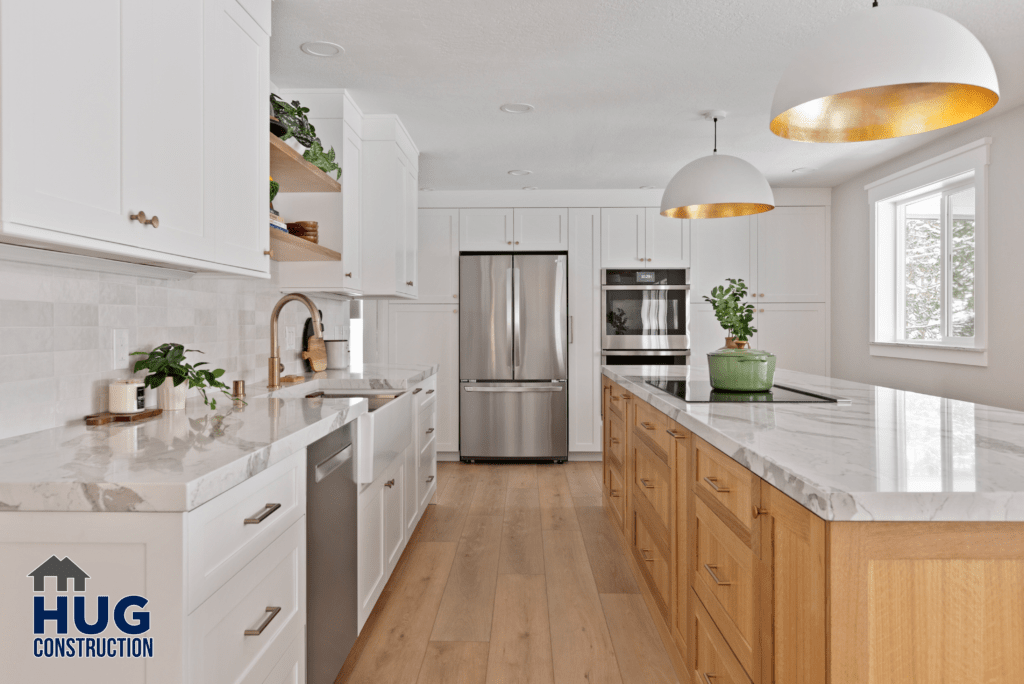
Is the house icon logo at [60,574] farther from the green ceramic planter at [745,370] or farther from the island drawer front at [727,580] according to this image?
the green ceramic planter at [745,370]

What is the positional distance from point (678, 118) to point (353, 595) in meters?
3.03

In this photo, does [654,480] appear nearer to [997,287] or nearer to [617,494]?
[617,494]

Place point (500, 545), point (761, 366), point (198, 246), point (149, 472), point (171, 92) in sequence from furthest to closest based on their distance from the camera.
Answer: point (500, 545) → point (761, 366) → point (198, 246) → point (171, 92) → point (149, 472)

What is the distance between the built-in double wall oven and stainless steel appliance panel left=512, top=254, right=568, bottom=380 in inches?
16.4

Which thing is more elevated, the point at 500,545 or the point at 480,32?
the point at 480,32

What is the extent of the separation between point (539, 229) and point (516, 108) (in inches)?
79.1

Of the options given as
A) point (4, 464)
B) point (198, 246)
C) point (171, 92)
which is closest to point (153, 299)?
point (198, 246)

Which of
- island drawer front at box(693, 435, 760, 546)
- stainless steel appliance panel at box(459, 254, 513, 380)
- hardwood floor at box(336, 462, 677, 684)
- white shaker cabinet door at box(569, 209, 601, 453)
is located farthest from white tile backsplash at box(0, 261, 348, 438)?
white shaker cabinet door at box(569, 209, 601, 453)

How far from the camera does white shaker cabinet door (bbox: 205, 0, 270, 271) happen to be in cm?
178

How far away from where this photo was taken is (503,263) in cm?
528

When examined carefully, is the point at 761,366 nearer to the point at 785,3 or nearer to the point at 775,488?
the point at 775,488

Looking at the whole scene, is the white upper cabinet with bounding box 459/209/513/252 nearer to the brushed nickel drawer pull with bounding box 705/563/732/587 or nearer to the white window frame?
the white window frame

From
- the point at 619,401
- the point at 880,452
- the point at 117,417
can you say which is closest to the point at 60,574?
the point at 117,417

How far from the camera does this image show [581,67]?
2.89 metres
